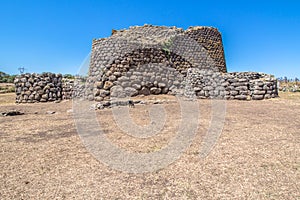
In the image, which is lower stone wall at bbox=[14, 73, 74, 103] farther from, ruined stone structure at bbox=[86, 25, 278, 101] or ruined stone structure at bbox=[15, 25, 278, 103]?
ruined stone structure at bbox=[86, 25, 278, 101]

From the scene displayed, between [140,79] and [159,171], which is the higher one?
[140,79]

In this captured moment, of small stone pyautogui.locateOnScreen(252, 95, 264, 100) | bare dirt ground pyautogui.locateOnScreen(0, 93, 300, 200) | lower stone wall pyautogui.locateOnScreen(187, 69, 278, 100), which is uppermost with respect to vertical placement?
lower stone wall pyautogui.locateOnScreen(187, 69, 278, 100)

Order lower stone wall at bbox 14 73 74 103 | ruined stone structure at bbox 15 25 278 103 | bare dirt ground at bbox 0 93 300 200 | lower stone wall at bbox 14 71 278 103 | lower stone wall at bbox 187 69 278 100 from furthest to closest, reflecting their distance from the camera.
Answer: lower stone wall at bbox 14 73 74 103
ruined stone structure at bbox 15 25 278 103
lower stone wall at bbox 14 71 278 103
lower stone wall at bbox 187 69 278 100
bare dirt ground at bbox 0 93 300 200

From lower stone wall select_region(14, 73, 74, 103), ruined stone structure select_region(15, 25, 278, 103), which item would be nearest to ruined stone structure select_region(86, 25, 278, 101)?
ruined stone structure select_region(15, 25, 278, 103)

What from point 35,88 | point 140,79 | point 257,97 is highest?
point 140,79

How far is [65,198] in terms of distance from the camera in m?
2.37

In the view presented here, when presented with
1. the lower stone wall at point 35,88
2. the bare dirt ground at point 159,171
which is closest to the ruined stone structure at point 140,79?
the lower stone wall at point 35,88

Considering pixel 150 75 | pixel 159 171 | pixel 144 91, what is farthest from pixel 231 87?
pixel 159 171

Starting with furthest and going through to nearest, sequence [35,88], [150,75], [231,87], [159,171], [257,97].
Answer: [35,88]
[150,75]
[231,87]
[257,97]
[159,171]

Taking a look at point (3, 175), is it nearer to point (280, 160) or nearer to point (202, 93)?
point (280, 160)

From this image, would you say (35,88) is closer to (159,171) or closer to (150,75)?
(150,75)

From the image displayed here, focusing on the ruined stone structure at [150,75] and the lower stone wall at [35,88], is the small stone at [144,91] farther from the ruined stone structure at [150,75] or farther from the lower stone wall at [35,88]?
the lower stone wall at [35,88]

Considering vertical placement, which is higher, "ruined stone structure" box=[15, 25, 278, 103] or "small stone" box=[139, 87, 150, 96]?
"ruined stone structure" box=[15, 25, 278, 103]

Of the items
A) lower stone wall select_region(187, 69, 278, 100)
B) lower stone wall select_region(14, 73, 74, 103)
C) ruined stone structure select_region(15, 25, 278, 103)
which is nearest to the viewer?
lower stone wall select_region(187, 69, 278, 100)
